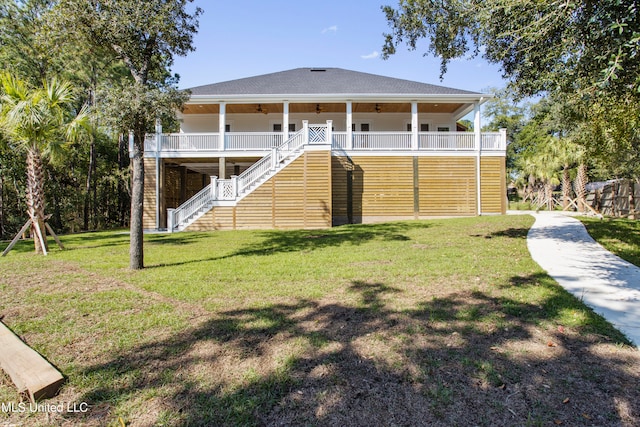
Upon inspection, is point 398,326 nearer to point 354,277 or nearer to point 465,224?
point 354,277

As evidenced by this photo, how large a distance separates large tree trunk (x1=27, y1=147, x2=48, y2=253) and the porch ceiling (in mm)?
9659

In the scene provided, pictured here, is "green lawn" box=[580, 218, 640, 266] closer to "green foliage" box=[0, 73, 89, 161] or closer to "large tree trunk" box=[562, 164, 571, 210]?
→ "large tree trunk" box=[562, 164, 571, 210]

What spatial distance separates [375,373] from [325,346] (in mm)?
593

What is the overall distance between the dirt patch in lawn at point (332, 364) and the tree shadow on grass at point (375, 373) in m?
0.01

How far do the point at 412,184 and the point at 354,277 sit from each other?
39.4 ft

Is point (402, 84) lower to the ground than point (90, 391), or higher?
higher

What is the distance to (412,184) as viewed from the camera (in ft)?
54.9

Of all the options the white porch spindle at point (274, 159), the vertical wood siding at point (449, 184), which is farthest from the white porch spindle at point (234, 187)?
the vertical wood siding at point (449, 184)

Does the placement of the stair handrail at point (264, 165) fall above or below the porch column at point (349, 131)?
below

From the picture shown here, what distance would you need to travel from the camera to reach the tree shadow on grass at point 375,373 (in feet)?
7.60

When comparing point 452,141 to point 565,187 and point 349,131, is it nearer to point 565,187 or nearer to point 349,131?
point 349,131

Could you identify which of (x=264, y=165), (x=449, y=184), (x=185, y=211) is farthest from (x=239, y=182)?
(x=449, y=184)

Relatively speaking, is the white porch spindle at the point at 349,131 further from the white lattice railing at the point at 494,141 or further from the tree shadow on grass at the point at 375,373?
the tree shadow on grass at the point at 375,373

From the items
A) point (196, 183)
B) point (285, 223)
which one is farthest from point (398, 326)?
point (196, 183)
